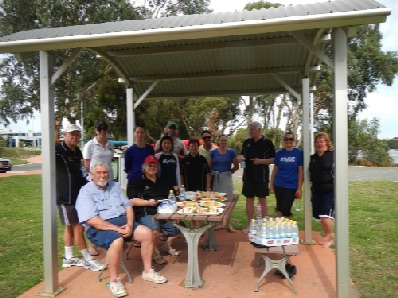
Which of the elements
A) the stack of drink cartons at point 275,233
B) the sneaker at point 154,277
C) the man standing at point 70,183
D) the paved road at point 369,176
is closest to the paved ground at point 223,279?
the sneaker at point 154,277

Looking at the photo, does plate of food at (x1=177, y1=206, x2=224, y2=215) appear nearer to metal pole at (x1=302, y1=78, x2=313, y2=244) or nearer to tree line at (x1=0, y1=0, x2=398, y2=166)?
metal pole at (x1=302, y1=78, x2=313, y2=244)

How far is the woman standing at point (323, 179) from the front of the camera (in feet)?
15.9

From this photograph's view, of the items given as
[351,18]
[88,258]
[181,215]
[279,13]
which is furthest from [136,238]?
[351,18]

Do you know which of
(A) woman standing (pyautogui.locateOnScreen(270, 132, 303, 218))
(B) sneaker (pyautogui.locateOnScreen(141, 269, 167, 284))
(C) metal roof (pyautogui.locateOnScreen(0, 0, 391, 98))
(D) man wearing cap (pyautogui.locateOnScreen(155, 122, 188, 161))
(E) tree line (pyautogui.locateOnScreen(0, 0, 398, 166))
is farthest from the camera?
(E) tree line (pyautogui.locateOnScreen(0, 0, 398, 166))

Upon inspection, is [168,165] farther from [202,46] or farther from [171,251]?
[202,46]

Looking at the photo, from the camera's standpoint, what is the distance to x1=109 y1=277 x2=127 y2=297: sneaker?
3514 mm

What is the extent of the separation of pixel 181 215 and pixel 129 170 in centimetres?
144

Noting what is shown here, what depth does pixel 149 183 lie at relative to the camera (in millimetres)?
4289

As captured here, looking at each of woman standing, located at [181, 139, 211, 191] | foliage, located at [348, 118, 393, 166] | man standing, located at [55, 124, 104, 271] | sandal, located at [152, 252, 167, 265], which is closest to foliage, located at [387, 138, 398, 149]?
foliage, located at [348, 118, 393, 166]

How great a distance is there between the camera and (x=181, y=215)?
12.3 ft

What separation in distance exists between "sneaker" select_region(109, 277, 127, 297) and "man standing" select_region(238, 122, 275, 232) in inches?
105

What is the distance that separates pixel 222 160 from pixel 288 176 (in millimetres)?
1076

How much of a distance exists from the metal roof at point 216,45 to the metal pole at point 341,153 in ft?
0.66

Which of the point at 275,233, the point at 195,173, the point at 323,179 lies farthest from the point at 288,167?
the point at 275,233
